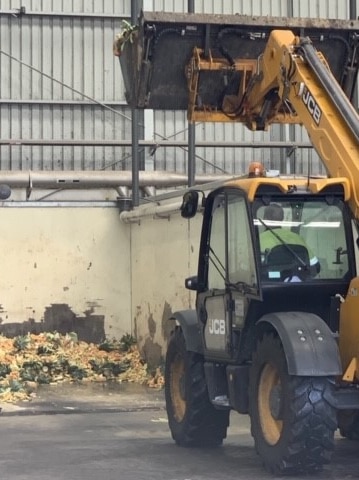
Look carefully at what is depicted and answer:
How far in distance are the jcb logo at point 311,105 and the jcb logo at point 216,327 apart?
1966mm

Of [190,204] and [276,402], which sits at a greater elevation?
[190,204]

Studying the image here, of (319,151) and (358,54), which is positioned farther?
(358,54)

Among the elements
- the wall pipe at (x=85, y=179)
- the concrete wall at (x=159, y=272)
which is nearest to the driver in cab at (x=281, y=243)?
the concrete wall at (x=159, y=272)

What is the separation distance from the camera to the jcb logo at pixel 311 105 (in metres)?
8.52

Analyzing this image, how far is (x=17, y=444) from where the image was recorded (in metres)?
10.0

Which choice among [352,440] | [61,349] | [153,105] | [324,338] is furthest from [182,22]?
[61,349]

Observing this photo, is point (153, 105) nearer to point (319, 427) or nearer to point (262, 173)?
point (262, 173)

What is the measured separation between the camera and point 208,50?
32.7 feet

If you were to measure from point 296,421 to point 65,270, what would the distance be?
10.0 metres

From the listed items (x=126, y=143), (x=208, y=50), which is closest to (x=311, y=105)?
(x=208, y=50)

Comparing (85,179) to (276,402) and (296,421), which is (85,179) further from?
(296,421)

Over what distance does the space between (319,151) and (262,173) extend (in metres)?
0.54

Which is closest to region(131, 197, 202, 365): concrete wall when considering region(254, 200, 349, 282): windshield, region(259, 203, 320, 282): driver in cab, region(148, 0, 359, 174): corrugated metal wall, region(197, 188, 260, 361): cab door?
region(148, 0, 359, 174): corrugated metal wall

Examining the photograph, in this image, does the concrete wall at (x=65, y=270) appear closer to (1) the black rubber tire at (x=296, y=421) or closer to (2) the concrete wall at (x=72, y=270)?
(2) the concrete wall at (x=72, y=270)
